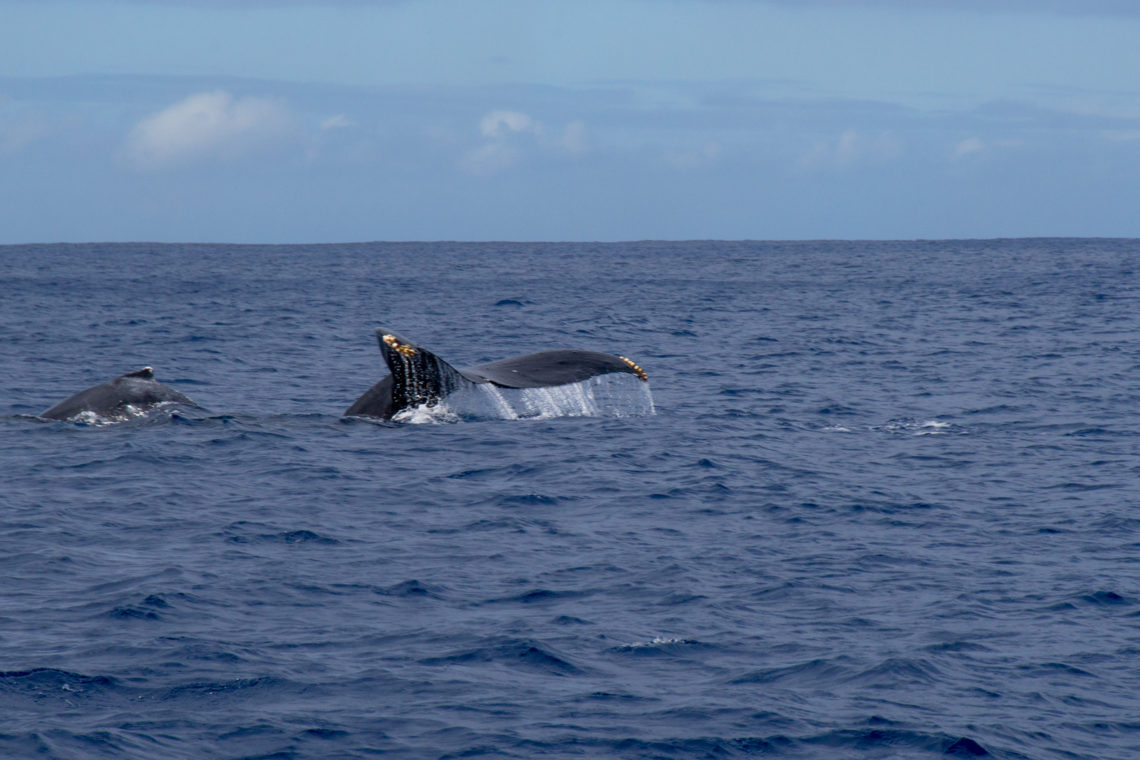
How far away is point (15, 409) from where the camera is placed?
803 inches

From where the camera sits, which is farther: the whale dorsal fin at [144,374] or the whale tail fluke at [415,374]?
the whale dorsal fin at [144,374]

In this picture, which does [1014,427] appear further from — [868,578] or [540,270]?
[540,270]

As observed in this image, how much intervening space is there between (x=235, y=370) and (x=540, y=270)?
6510cm

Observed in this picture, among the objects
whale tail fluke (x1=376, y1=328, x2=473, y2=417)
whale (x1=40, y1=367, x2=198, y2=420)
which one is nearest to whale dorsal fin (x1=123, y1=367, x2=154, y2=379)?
whale (x1=40, y1=367, x2=198, y2=420)

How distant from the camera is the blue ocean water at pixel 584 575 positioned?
7.89 meters

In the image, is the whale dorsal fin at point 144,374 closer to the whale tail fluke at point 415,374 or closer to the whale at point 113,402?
the whale at point 113,402

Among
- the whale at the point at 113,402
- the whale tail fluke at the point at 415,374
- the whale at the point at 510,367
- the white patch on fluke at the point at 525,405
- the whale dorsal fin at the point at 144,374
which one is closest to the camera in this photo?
the whale at the point at 510,367

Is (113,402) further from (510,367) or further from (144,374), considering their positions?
(510,367)

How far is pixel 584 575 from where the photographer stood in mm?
11102

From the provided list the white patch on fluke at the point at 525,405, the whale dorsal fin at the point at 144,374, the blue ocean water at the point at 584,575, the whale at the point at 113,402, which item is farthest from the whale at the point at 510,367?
the whale at the point at 113,402

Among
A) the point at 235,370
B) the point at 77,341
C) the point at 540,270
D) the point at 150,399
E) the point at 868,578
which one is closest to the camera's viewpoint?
the point at 868,578

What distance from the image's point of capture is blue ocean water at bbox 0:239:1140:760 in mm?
7891

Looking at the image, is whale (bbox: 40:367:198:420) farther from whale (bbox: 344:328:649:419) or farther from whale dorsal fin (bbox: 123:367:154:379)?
whale (bbox: 344:328:649:419)

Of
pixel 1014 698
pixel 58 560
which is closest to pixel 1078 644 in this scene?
pixel 1014 698
